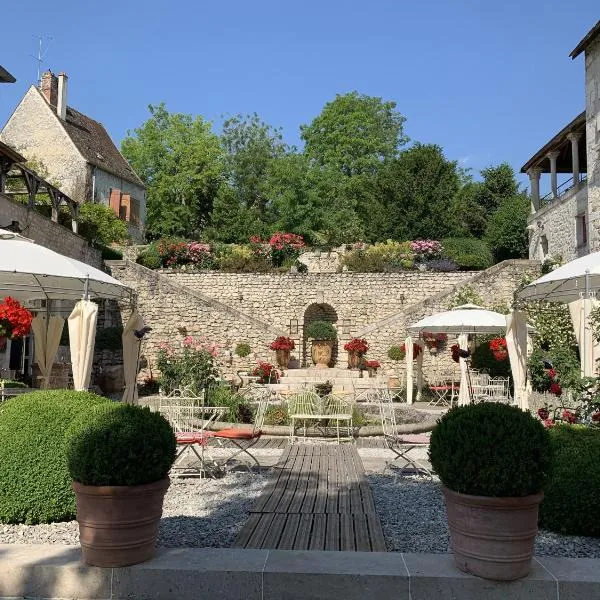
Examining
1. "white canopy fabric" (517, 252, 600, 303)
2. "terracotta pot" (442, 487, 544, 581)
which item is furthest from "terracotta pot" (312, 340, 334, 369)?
"terracotta pot" (442, 487, 544, 581)

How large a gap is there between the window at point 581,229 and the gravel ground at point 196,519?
14735mm

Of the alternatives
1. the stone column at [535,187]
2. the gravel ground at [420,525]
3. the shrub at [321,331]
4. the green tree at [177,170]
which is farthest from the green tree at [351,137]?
the gravel ground at [420,525]

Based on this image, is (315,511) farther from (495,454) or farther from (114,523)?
(495,454)

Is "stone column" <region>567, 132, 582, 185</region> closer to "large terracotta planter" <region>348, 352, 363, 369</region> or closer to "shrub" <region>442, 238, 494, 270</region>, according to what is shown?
"shrub" <region>442, 238, 494, 270</region>

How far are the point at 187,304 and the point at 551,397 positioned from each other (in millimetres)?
12479

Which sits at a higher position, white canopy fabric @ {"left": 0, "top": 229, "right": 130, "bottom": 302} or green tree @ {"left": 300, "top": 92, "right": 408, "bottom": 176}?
green tree @ {"left": 300, "top": 92, "right": 408, "bottom": 176}

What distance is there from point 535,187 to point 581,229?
524 centimetres

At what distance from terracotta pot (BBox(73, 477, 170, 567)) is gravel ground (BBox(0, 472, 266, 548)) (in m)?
0.70

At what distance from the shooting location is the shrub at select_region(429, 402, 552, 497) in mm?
3361

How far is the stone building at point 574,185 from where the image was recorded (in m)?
16.1

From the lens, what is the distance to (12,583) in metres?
3.57

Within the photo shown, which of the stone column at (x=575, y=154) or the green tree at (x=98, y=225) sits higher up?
the stone column at (x=575, y=154)

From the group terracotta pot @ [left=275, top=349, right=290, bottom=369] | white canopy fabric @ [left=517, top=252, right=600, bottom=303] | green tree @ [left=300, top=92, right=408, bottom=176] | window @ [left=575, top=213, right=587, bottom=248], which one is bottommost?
terracotta pot @ [left=275, top=349, right=290, bottom=369]

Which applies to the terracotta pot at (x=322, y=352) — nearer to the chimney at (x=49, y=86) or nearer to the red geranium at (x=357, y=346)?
the red geranium at (x=357, y=346)
